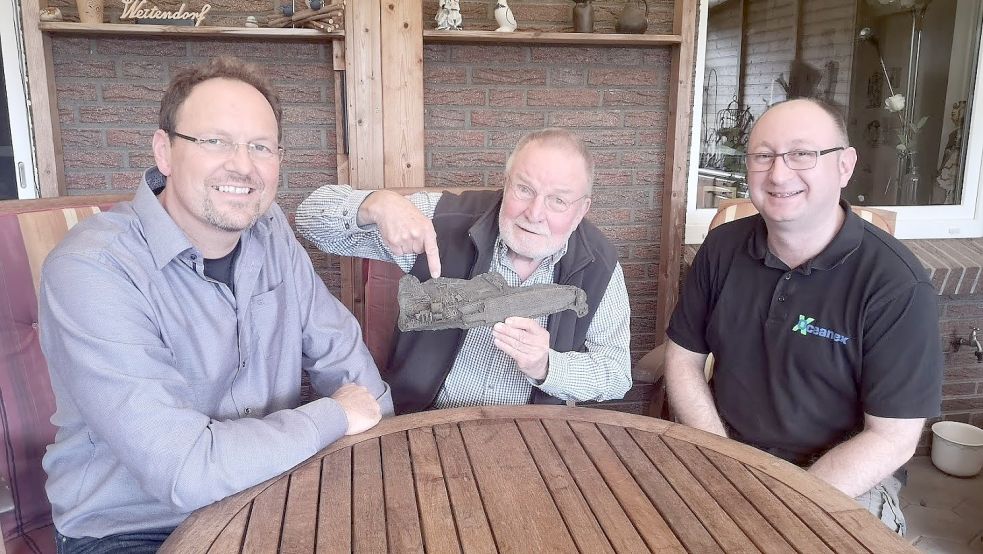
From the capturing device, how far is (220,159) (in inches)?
58.4

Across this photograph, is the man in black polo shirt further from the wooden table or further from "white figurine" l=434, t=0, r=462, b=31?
"white figurine" l=434, t=0, r=462, b=31

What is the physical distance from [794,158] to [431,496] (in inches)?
48.4

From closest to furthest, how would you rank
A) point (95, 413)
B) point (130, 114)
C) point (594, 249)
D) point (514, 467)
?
point (95, 413) < point (514, 467) < point (594, 249) < point (130, 114)

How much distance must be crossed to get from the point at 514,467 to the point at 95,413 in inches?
29.9

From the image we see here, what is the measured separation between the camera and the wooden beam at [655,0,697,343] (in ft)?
10.1

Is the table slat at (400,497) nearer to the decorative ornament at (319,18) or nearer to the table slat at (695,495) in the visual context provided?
the table slat at (695,495)

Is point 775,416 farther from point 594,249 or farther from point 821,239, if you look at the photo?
point 594,249

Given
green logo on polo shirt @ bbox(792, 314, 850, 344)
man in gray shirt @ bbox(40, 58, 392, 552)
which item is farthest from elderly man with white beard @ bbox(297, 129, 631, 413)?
green logo on polo shirt @ bbox(792, 314, 850, 344)

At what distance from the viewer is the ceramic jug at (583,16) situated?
300 centimetres

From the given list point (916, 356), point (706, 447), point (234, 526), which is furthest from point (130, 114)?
point (916, 356)

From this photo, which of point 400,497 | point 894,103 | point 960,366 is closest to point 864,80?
point 894,103

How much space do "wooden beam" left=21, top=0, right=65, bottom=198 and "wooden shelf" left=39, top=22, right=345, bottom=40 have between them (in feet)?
0.17

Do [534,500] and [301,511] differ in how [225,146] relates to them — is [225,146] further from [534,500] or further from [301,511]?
[534,500]

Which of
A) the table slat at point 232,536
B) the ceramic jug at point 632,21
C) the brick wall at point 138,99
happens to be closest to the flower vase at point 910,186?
the ceramic jug at point 632,21
